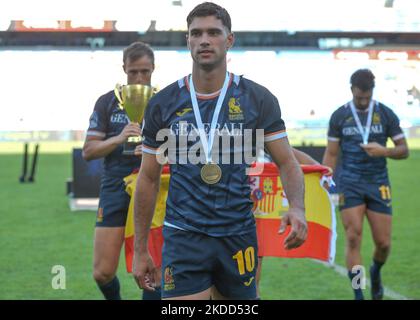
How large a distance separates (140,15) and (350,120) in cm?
2613

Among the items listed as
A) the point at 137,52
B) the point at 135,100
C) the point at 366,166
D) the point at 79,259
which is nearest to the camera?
the point at 135,100

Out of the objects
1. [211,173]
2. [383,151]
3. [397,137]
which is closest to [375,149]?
[383,151]

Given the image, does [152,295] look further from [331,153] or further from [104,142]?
[331,153]

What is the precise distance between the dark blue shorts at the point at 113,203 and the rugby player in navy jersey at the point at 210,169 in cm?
227

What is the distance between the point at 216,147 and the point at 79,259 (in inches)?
254

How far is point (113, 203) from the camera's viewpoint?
682 centimetres

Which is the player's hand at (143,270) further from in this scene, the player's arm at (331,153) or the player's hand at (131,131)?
the player's arm at (331,153)

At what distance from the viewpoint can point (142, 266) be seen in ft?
15.1

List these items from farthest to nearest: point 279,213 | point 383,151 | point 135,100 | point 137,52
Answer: point 383,151, point 279,213, point 137,52, point 135,100

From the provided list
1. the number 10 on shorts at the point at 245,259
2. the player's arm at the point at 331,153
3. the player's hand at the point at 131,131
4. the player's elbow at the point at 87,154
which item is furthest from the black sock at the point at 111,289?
A: the player's arm at the point at 331,153

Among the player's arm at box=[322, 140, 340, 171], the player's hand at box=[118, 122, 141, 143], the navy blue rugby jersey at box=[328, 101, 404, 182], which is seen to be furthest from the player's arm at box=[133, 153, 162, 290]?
the player's arm at box=[322, 140, 340, 171]
